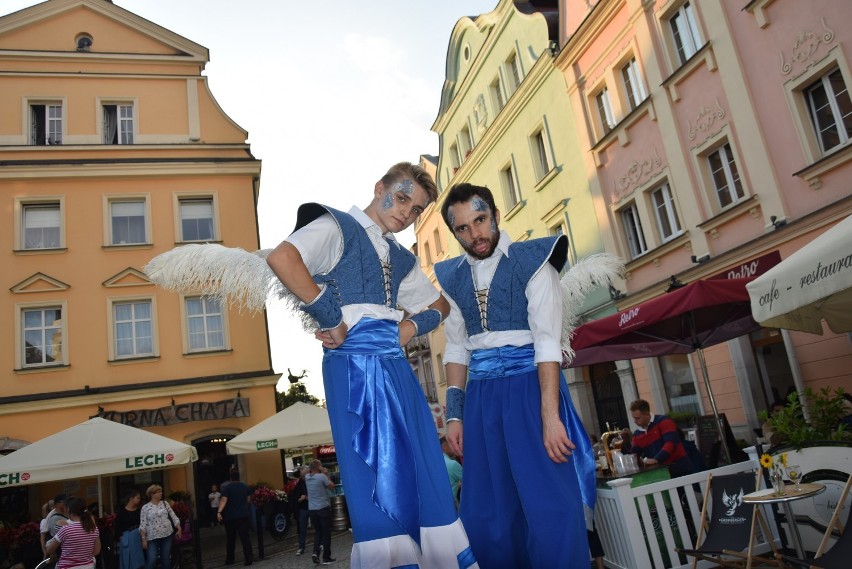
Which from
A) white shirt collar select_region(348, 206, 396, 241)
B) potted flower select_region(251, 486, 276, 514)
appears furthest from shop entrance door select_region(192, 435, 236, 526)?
white shirt collar select_region(348, 206, 396, 241)

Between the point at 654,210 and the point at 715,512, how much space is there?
33.5 ft

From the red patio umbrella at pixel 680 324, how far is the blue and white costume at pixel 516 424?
4.08 meters

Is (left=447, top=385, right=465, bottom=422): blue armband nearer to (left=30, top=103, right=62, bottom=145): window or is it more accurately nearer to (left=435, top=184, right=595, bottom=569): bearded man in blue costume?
(left=435, top=184, right=595, bottom=569): bearded man in blue costume

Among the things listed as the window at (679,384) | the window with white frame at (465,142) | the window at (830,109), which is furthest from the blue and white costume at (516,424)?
the window with white frame at (465,142)

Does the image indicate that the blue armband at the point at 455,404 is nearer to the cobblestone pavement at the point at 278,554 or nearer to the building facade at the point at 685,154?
the cobblestone pavement at the point at 278,554

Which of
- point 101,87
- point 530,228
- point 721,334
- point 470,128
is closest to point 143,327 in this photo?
point 101,87

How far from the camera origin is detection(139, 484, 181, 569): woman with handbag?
9883 millimetres

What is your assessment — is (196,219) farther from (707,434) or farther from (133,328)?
(707,434)

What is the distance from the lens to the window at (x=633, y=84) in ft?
47.5

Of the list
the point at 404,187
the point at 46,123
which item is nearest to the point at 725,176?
the point at 404,187

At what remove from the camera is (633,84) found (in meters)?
14.8

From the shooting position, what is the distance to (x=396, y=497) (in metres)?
2.32

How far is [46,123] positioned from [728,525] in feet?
69.4

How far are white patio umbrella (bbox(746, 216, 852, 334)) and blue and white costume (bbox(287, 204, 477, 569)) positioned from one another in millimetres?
2948
